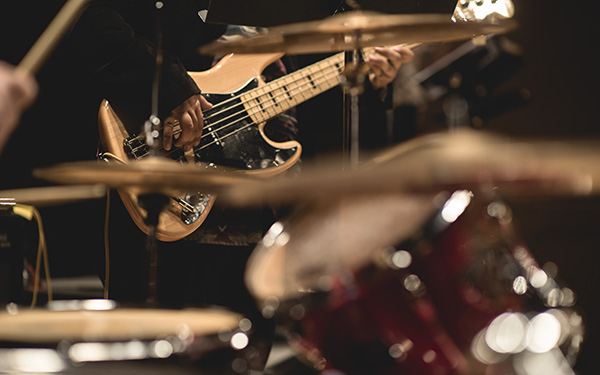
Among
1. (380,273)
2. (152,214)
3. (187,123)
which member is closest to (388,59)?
(187,123)

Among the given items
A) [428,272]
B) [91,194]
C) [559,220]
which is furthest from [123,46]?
[559,220]

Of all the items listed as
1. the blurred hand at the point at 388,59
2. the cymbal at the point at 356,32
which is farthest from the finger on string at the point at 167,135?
the blurred hand at the point at 388,59

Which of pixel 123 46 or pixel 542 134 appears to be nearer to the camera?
pixel 123 46

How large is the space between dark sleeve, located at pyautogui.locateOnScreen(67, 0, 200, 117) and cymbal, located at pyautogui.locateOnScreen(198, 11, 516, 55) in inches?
14.7

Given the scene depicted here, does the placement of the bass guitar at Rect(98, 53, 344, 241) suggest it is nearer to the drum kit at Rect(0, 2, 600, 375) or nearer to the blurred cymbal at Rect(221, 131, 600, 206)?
the drum kit at Rect(0, 2, 600, 375)

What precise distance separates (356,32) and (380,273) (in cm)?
58

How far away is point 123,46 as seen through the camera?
6.01 feet

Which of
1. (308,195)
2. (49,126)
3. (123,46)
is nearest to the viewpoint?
(308,195)

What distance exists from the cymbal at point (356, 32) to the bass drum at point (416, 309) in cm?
39

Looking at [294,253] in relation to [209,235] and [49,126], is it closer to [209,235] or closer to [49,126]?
[209,235]

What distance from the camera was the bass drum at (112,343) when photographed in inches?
32.8

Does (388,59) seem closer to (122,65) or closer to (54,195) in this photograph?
(122,65)

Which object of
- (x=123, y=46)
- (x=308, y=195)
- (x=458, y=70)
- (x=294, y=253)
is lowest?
(x=458, y=70)

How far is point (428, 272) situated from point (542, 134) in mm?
3016
